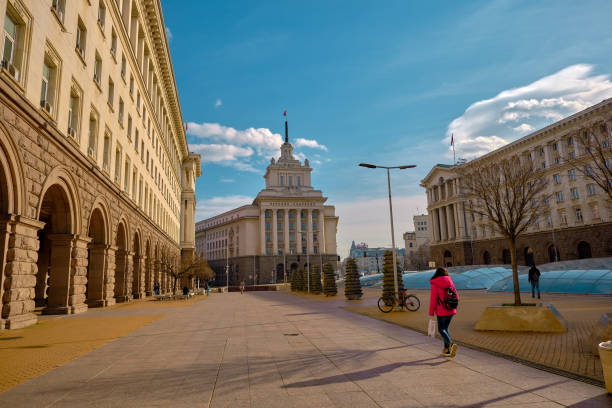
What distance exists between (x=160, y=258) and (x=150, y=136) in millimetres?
13602

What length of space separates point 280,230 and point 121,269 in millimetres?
84931

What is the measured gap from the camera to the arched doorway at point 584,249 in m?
57.1

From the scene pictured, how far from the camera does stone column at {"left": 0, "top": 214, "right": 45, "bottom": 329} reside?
12391 millimetres

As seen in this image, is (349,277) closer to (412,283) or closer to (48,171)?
(48,171)

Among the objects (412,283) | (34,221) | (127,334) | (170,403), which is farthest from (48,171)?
(412,283)

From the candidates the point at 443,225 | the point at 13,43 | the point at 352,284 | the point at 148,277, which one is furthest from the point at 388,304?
the point at 443,225

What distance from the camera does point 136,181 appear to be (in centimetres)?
3306

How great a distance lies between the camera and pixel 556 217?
6172cm

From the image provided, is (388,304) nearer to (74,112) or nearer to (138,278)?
(74,112)

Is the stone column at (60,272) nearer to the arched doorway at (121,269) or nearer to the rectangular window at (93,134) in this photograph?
the rectangular window at (93,134)

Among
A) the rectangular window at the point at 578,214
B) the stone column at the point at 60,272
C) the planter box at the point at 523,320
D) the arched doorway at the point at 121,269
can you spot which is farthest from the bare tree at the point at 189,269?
the rectangular window at the point at 578,214

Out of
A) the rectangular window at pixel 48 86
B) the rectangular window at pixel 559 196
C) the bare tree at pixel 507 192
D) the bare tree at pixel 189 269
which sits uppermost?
the rectangular window at pixel 559 196

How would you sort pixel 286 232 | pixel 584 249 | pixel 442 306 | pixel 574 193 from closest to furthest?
pixel 442 306
pixel 584 249
pixel 574 193
pixel 286 232

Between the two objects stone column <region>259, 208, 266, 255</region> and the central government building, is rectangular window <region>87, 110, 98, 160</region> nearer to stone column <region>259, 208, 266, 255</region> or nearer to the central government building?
the central government building
